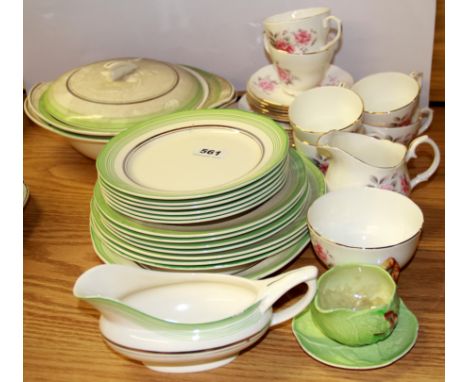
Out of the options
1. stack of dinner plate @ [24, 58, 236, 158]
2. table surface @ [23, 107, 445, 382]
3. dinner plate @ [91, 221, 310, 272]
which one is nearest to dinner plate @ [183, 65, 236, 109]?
stack of dinner plate @ [24, 58, 236, 158]

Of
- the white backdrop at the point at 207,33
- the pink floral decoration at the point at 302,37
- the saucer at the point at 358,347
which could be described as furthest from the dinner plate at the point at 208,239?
the white backdrop at the point at 207,33

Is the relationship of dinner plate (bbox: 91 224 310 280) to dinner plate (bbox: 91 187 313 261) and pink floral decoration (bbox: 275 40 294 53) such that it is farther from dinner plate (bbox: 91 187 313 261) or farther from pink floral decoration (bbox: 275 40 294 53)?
pink floral decoration (bbox: 275 40 294 53)

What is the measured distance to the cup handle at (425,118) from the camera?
110 cm

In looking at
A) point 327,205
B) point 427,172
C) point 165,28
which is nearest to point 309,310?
point 327,205

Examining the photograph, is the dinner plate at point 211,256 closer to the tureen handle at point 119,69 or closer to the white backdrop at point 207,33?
the tureen handle at point 119,69

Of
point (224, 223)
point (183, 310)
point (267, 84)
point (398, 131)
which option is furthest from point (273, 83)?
point (183, 310)

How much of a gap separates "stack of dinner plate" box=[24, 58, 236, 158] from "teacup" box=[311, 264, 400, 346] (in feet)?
1.28

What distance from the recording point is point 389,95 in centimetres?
108

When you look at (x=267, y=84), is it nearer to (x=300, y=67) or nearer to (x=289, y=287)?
(x=300, y=67)

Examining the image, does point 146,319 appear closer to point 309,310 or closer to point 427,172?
point 309,310

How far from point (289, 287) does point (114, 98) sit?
47cm

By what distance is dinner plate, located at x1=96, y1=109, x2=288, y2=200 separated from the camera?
84cm

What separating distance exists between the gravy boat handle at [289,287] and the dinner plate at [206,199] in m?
0.11
